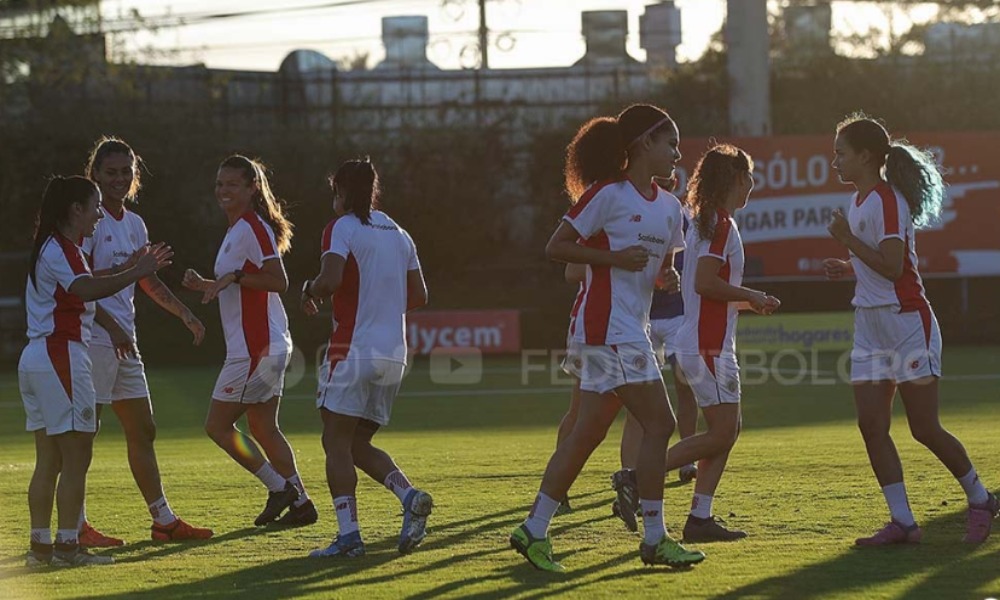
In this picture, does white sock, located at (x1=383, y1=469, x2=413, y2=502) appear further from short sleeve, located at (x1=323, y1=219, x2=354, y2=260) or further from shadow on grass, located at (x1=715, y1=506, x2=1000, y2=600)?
shadow on grass, located at (x1=715, y1=506, x2=1000, y2=600)

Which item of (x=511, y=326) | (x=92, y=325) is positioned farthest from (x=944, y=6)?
(x=92, y=325)

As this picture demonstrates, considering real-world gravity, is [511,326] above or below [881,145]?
below

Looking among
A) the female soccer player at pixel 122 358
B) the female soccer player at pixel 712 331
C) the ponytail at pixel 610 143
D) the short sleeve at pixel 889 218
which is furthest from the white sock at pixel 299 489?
the short sleeve at pixel 889 218

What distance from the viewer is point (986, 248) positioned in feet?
101

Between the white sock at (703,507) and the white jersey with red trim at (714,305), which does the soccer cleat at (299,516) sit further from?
the white jersey with red trim at (714,305)

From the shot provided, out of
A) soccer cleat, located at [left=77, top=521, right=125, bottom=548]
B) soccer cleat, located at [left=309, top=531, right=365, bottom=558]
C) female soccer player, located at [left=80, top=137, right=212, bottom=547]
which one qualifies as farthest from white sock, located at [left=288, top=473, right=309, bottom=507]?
soccer cleat, located at [left=309, top=531, right=365, bottom=558]

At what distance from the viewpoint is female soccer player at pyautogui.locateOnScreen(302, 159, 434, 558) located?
8.07 m

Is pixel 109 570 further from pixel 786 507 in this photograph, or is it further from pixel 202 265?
pixel 202 265

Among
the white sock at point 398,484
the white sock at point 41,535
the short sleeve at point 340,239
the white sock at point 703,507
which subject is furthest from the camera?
the white sock at point 703,507

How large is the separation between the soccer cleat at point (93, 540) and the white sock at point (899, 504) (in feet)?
12.9

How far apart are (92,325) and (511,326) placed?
836 inches

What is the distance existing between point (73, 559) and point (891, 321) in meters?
4.06

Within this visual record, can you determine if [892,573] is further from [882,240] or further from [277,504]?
[277,504]

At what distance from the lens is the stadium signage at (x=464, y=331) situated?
28469 mm
